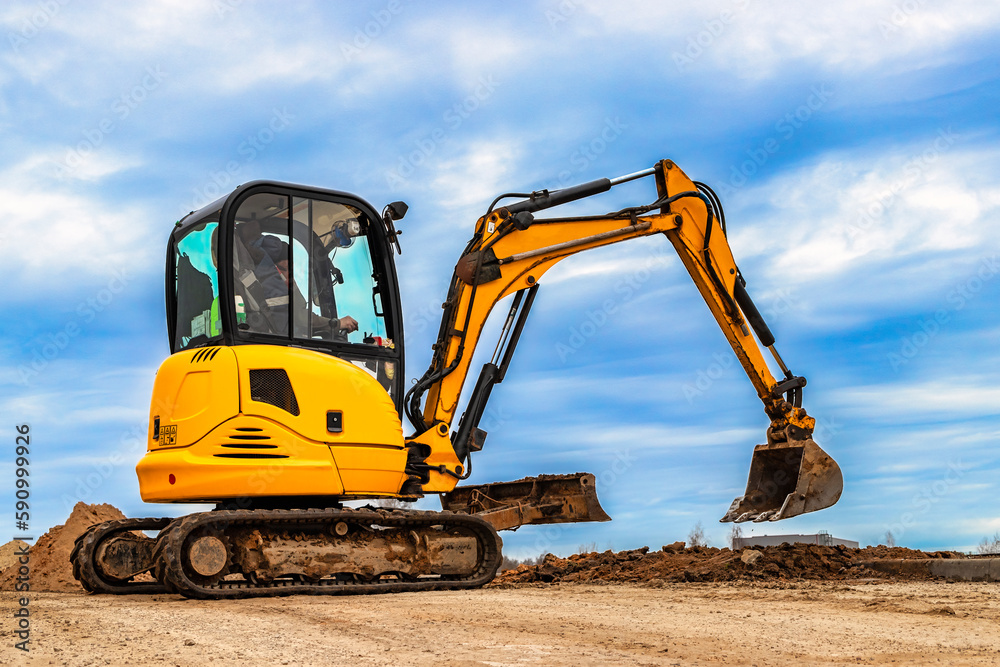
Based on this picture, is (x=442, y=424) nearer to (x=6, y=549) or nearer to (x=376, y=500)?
(x=376, y=500)

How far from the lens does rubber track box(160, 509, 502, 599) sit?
841 cm


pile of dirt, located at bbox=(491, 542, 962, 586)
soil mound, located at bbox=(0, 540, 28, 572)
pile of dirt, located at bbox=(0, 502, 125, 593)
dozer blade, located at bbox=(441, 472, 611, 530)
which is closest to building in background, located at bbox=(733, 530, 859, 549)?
pile of dirt, located at bbox=(491, 542, 962, 586)

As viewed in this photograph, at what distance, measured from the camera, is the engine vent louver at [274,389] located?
878 centimetres

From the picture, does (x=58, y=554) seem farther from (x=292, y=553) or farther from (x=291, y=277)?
(x=291, y=277)

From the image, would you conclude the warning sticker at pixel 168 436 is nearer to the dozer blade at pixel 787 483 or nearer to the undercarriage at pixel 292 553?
the undercarriage at pixel 292 553

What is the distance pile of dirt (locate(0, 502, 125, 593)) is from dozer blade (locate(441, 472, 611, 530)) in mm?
5304

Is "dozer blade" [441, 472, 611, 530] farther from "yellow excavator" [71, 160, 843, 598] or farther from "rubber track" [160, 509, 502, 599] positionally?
"rubber track" [160, 509, 502, 599]

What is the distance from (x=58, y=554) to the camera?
12.8m

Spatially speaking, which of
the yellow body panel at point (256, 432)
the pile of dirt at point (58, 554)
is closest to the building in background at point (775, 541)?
the yellow body panel at point (256, 432)

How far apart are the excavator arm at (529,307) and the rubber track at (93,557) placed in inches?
108

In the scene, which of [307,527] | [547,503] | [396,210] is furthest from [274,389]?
[547,503]

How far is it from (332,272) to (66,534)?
250 inches

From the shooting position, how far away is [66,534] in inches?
514

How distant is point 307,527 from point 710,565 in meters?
4.76
